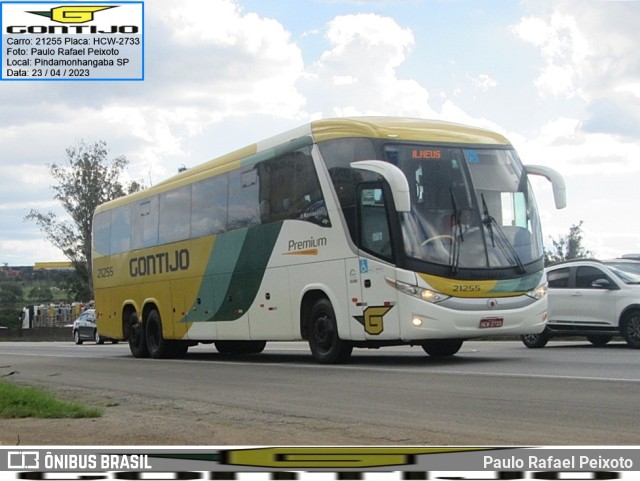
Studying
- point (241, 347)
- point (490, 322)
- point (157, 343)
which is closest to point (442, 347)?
point (490, 322)

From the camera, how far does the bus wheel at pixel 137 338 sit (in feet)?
83.4

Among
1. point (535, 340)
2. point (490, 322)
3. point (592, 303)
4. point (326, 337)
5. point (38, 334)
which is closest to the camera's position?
point (490, 322)

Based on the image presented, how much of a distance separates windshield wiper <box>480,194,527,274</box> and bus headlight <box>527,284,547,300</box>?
0.40 m

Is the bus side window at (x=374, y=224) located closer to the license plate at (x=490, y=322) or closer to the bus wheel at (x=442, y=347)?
the license plate at (x=490, y=322)

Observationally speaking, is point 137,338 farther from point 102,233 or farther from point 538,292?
point 538,292

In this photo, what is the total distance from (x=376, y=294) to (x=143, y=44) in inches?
204

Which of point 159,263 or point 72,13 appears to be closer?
point 72,13

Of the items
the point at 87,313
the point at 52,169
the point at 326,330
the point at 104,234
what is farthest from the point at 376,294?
the point at 52,169

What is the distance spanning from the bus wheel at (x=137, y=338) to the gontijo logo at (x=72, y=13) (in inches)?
505

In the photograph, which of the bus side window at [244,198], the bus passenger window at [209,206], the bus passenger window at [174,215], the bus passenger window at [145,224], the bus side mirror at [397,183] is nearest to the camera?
the bus side mirror at [397,183]

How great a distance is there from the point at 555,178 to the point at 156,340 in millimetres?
10590

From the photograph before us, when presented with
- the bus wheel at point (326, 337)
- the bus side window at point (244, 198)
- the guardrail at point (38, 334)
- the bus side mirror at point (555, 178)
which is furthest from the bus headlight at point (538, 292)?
the guardrail at point (38, 334)

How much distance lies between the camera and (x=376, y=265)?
16391mm

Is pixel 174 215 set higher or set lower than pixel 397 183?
higher
